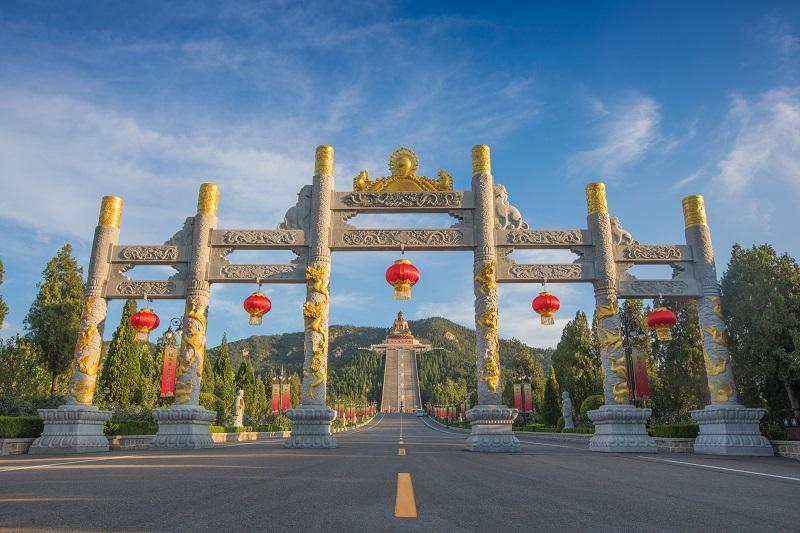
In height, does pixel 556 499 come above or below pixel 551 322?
below

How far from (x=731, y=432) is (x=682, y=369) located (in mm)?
8845

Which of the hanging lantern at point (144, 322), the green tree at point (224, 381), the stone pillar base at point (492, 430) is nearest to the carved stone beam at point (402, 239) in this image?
the stone pillar base at point (492, 430)

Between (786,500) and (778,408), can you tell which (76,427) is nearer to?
(786,500)

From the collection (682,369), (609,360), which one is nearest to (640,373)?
(609,360)

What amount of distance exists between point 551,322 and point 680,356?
33.1 ft

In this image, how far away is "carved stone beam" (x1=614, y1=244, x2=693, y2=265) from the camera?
1327 cm

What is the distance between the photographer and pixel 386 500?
12.3 ft

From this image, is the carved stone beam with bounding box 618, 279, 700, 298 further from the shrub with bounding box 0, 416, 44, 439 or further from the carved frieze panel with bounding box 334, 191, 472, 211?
the shrub with bounding box 0, 416, 44, 439

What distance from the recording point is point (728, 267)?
1416 cm

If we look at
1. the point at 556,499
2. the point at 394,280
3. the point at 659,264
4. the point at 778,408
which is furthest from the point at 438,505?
the point at 778,408

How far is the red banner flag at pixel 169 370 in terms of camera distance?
41.2ft

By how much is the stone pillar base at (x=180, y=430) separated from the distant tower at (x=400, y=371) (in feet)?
244

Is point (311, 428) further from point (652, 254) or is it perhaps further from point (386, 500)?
point (652, 254)

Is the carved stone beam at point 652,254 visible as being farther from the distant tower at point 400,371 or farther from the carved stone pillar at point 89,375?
the distant tower at point 400,371
